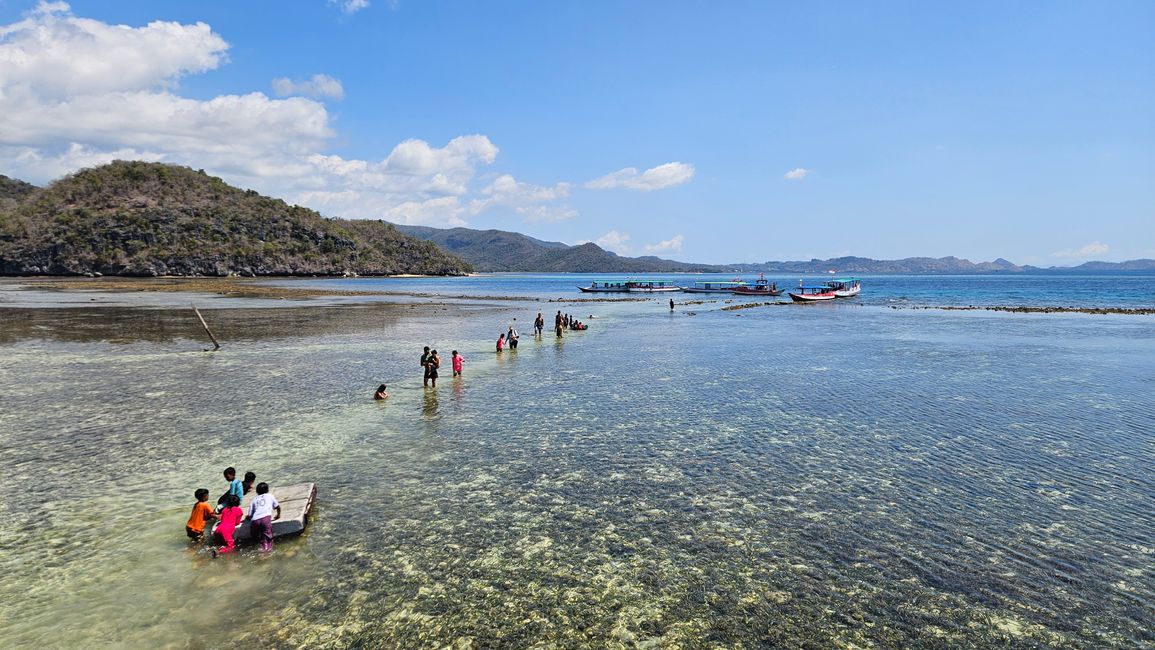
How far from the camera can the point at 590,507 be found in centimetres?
1434

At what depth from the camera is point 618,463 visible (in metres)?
17.5

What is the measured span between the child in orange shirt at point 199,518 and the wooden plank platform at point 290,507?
73 cm

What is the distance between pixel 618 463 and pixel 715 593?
700 cm

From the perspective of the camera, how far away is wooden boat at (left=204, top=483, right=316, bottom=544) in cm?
1254

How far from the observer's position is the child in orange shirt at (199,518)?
12.5m

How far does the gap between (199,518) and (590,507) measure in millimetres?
8585

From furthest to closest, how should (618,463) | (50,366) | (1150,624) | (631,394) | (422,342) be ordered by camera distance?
(422,342), (50,366), (631,394), (618,463), (1150,624)

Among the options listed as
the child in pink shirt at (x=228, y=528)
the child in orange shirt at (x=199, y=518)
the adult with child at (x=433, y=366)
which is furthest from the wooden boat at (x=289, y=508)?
the adult with child at (x=433, y=366)

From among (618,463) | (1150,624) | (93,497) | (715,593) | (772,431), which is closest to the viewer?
(1150,624)

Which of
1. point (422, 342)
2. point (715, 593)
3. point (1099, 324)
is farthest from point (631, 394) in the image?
point (1099, 324)

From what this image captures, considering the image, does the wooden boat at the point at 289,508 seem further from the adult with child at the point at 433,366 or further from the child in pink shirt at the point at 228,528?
the adult with child at the point at 433,366

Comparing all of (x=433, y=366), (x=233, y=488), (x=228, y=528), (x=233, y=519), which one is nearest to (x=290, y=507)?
(x=233, y=519)

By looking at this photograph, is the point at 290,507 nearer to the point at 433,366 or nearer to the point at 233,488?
the point at 233,488

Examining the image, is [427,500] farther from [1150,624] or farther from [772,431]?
[1150,624]
